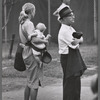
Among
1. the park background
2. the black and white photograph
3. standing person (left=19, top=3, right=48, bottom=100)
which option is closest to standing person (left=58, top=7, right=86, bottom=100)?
the black and white photograph

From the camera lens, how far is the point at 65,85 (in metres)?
4.84

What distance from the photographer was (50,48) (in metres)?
4.89

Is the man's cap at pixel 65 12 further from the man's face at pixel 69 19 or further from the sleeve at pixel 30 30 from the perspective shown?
the sleeve at pixel 30 30

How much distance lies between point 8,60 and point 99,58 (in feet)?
4.23

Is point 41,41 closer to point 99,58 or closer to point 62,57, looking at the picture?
point 62,57

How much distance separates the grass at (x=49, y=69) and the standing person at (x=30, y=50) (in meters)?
0.25

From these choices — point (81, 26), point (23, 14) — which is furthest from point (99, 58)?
point (23, 14)

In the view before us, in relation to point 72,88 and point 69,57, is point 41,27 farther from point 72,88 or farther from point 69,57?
point 72,88

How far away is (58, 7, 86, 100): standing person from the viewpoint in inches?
184

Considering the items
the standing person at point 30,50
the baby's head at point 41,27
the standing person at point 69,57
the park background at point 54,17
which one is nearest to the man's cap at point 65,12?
the standing person at point 69,57

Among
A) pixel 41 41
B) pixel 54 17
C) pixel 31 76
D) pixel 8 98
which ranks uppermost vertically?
pixel 54 17

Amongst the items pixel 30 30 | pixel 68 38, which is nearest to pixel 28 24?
pixel 30 30

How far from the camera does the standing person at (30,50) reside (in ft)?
15.6

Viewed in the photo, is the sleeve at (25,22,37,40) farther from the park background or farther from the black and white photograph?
the park background
